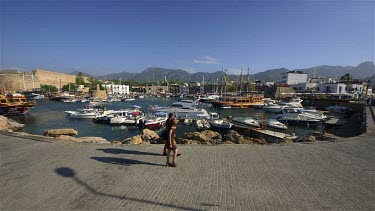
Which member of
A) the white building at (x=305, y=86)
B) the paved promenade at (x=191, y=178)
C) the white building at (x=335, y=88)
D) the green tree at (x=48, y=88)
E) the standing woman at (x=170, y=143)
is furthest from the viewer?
the green tree at (x=48, y=88)

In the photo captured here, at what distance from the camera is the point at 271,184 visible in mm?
5645

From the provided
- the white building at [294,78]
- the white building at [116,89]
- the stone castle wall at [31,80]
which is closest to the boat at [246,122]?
the white building at [294,78]

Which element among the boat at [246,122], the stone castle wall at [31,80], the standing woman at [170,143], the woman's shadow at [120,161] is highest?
the stone castle wall at [31,80]

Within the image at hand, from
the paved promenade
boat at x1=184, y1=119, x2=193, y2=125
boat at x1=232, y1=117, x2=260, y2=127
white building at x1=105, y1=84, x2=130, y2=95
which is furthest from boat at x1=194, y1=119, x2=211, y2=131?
white building at x1=105, y1=84, x2=130, y2=95

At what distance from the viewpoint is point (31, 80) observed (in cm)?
12144

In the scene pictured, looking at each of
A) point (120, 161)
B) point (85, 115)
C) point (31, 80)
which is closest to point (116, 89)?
point (31, 80)

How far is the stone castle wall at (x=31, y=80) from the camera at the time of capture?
107 meters

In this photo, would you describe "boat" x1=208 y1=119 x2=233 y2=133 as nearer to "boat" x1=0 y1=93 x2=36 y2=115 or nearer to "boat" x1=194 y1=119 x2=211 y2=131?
"boat" x1=194 y1=119 x2=211 y2=131

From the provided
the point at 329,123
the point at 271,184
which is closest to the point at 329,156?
the point at 271,184

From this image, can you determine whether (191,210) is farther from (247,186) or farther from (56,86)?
(56,86)

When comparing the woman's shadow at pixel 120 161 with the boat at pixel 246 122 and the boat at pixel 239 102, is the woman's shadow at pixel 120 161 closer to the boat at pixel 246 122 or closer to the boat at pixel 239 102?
the boat at pixel 246 122

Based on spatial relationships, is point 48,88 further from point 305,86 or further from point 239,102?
point 305,86

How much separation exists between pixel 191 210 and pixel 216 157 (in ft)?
12.3

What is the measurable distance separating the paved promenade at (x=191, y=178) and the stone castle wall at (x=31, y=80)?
120 meters
